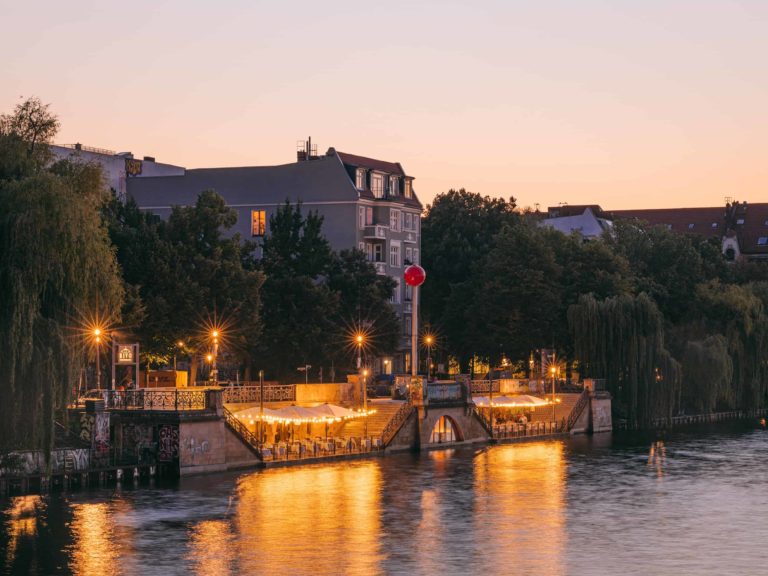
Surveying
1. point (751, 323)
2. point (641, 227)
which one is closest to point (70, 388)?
point (751, 323)

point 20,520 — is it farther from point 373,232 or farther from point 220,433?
point 373,232

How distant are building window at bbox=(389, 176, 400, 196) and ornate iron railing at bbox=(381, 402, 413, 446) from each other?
41.4m

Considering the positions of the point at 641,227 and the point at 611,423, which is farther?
the point at 641,227

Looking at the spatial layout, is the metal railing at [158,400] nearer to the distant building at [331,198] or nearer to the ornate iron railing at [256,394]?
the ornate iron railing at [256,394]

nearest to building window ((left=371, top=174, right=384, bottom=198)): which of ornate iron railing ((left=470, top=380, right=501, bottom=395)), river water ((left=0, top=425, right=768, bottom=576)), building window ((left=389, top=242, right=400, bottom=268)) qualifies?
building window ((left=389, top=242, right=400, bottom=268))

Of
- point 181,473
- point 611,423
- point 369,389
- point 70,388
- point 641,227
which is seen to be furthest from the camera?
point 641,227

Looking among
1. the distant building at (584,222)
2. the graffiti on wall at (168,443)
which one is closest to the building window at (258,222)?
the graffiti on wall at (168,443)

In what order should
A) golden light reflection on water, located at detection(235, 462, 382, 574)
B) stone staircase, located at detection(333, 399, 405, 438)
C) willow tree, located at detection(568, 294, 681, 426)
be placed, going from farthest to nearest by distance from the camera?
willow tree, located at detection(568, 294, 681, 426)
stone staircase, located at detection(333, 399, 405, 438)
golden light reflection on water, located at detection(235, 462, 382, 574)

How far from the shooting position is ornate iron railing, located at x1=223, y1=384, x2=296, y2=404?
81.6 metres

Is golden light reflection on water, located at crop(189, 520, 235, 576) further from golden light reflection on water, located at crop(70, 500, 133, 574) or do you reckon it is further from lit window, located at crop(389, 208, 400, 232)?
lit window, located at crop(389, 208, 400, 232)

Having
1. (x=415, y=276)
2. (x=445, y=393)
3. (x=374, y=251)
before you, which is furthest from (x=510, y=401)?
(x=374, y=251)

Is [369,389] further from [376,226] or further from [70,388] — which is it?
[70,388]

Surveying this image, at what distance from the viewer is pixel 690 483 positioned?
76.3 meters

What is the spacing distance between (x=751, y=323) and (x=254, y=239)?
45.9 m
